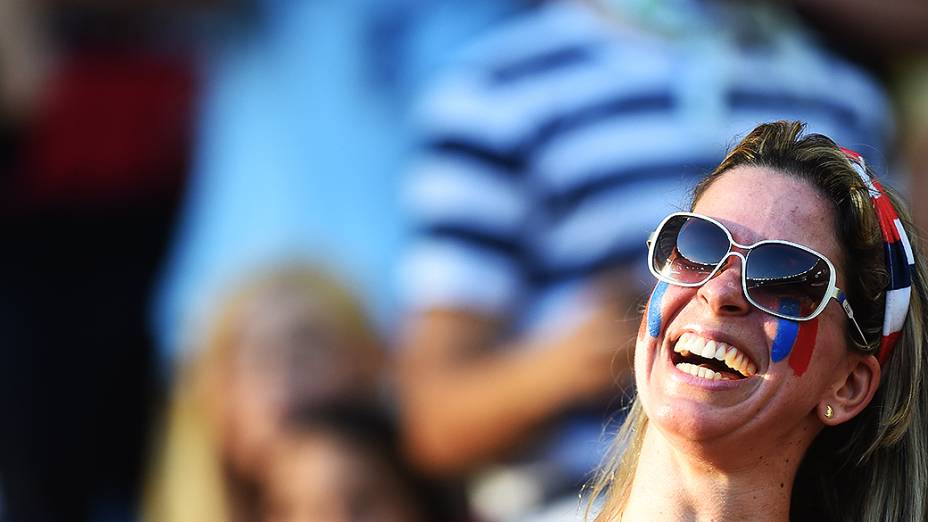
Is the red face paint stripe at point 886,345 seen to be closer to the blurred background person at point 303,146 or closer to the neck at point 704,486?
the neck at point 704,486

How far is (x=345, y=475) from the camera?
14.1 feet

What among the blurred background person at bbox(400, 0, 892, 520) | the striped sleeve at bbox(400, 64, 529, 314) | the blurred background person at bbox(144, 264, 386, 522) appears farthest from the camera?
the blurred background person at bbox(144, 264, 386, 522)

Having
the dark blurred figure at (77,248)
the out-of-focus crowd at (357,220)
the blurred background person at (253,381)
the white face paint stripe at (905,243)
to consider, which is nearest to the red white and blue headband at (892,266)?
the white face paint stripe at (905,243)

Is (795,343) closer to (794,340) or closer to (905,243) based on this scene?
(794,340)

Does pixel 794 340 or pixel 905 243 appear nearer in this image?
pixel 794 340

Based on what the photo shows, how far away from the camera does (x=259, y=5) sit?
197 inches

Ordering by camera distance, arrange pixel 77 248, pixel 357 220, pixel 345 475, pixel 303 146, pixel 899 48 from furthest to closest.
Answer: pixel 77 248 < pixel 303 146 < pixel 357 220 < pixel 345 475 < pixel 899 48

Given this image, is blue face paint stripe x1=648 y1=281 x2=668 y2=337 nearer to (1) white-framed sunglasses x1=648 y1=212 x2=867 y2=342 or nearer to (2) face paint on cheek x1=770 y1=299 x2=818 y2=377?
(1) white-framed sunglasses x1=648 y1=212 x2=867 y2=342

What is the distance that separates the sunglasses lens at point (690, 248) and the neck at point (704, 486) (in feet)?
0.69

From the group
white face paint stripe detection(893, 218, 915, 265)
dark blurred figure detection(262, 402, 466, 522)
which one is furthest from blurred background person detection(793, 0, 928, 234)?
white face paint stripe detection(893, 218, 915, 265)

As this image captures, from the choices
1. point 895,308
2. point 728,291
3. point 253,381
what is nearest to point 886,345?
point 895,308

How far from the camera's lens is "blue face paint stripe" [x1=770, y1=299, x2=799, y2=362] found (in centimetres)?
179

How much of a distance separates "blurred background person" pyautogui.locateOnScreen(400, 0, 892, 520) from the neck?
1687 mm

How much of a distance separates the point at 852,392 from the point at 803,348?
5.5 inches
